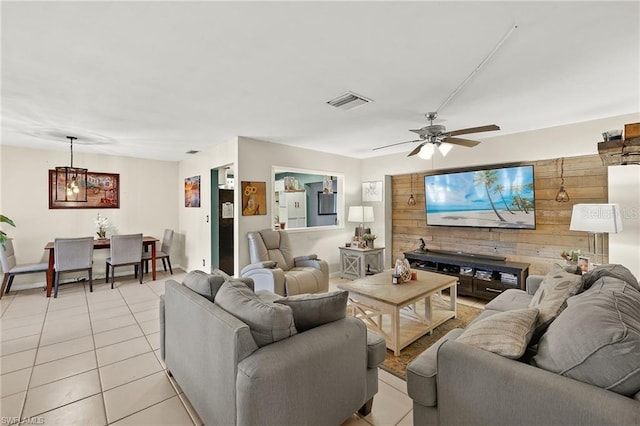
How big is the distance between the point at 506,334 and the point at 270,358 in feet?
3.65

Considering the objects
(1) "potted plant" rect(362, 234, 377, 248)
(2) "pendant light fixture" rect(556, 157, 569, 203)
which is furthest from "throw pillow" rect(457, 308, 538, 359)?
(1) "potted plant" rect(362, 234, 377, 248)

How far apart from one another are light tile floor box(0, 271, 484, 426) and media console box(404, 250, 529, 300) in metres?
2.38

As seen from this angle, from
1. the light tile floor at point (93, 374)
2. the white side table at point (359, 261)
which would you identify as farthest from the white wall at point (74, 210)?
the white side table at point (359, 261)

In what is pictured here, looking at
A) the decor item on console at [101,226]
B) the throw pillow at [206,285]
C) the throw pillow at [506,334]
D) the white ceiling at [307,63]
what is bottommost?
the throw pillow at [506,334]

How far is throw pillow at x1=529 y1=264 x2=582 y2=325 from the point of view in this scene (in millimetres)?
1574

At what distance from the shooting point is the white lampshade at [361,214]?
549 cm

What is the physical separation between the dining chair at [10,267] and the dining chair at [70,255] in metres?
0.28

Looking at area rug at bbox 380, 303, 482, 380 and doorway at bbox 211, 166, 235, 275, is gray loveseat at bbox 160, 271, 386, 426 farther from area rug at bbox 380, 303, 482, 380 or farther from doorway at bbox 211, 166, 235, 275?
doorway at bbox 211, 166, 235, 275

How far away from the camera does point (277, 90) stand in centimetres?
261

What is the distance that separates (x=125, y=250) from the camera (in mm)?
4824

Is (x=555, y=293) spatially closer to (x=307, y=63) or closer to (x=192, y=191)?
(x=307, y=63)

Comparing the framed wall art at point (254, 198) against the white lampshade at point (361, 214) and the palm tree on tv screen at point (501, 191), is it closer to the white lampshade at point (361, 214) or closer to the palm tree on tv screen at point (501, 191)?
the white lampshade at point (361, 214)

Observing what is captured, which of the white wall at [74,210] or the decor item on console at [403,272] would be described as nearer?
the decor item on console at [403,272]

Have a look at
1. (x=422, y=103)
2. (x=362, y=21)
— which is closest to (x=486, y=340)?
(x=362, y=21)
